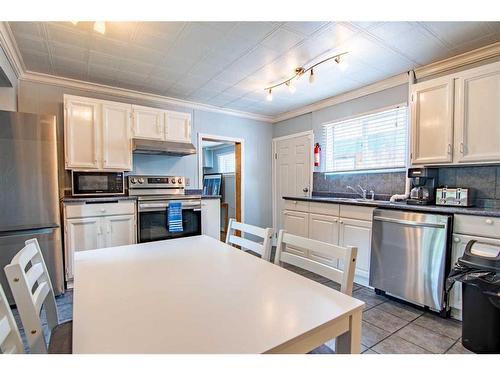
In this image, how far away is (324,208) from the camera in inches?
125

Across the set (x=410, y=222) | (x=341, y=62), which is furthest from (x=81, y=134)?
(x=410, y=222)

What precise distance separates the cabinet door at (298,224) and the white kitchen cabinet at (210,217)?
995 millimetres

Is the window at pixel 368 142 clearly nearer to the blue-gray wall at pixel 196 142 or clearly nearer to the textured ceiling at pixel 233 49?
the textured ceiling at pixel 233 49

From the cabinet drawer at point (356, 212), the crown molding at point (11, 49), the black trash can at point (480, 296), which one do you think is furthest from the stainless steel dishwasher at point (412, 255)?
the crown molding at point (11, 49)

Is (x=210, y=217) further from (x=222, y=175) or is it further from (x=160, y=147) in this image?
(x=222, y=175)

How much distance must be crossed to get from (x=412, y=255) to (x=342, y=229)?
76 cm

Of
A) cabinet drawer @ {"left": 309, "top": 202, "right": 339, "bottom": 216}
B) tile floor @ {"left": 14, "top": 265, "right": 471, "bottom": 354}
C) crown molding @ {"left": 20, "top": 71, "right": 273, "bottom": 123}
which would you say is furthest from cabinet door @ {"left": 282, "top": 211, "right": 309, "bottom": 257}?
crown molding @ {"left": 20, "top": 71, "right": 273, "bottom": 123}

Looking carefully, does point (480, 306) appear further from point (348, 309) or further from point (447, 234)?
point (348, 309)

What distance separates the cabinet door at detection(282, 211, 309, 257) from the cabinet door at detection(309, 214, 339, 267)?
3.3 inches

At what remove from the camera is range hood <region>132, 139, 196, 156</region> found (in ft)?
10.4

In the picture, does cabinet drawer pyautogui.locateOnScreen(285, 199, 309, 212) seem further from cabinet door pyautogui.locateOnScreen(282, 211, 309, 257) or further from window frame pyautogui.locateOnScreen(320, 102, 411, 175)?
window frame pyautogui.locateOnScreen(320, 102, 411, 175)

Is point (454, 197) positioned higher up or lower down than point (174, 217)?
higher up

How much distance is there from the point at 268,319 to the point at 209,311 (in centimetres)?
19
